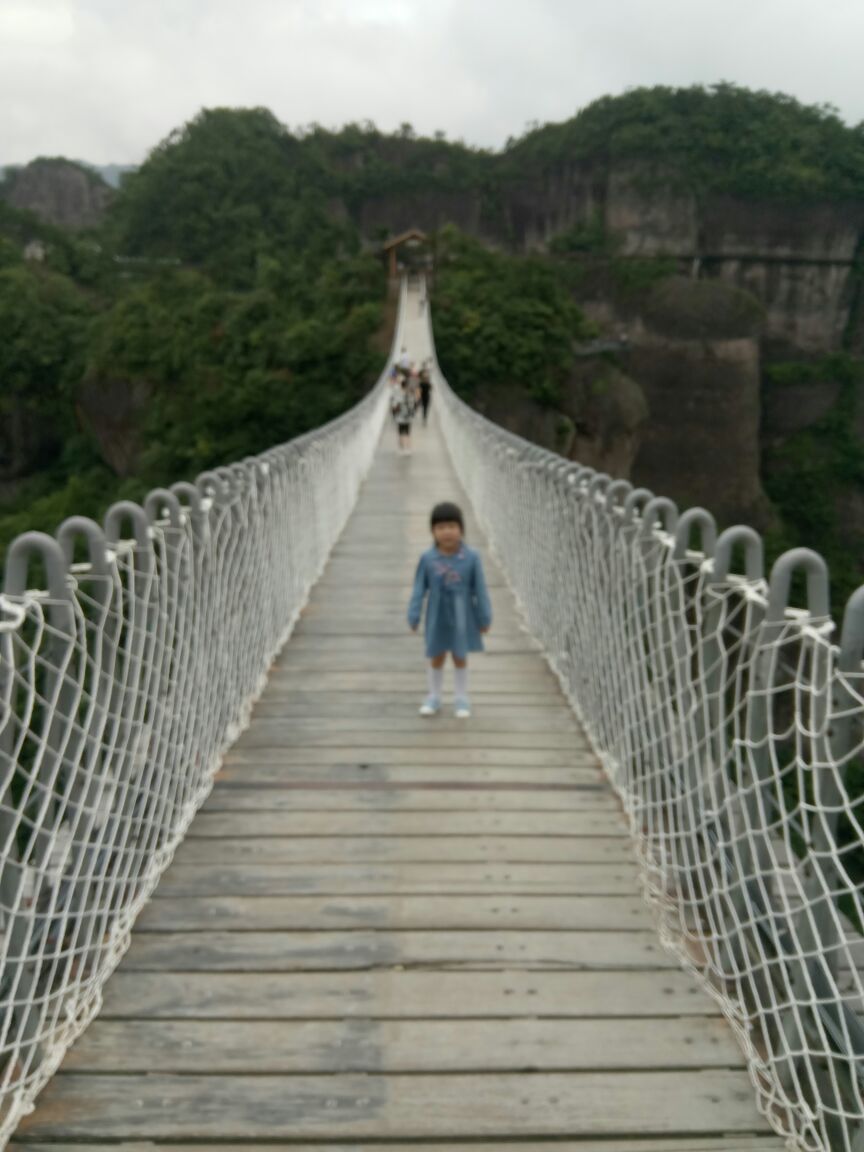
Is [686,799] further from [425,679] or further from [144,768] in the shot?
[425,679]

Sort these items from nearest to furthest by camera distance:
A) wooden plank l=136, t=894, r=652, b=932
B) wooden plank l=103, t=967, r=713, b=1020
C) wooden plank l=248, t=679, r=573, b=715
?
wooden plank l=103, t=967, r=713, b=1020
wooden plank l=136, t=894, r=652, b=932
wooden plank l=248, t=679, r=573, b=715

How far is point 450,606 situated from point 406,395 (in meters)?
8.05

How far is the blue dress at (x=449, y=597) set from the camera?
3.18 meters

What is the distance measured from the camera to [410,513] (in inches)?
285

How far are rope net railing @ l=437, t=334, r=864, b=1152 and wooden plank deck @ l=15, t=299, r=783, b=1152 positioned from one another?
0.30ft

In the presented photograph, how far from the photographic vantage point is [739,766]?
5.79 ft

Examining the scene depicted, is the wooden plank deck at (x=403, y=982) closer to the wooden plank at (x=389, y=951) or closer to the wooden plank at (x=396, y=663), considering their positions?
the wooden plank at (x=389, y=951)

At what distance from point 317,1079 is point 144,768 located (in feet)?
2.68

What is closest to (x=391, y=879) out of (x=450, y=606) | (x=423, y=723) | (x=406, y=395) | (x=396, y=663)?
(x=423, y=723)

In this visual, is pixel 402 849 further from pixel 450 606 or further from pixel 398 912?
pixel 450 606

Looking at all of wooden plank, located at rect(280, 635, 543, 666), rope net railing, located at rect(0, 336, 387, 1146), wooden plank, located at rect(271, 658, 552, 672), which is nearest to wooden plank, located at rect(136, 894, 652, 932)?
rope net railing, located at rect(0, 336, 387, 1146)

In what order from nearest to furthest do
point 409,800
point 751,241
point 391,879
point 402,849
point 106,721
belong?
point 106,721 → point 391,879 → point 402,849 → point 409,800 → point 751,241

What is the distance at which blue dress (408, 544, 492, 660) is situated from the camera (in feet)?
10.4

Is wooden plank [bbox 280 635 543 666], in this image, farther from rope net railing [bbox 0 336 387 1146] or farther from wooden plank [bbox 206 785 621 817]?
wooden plank [bbox 206 785 621 817]
